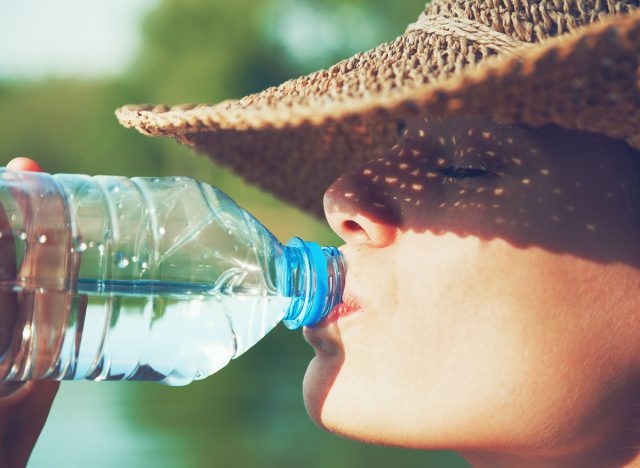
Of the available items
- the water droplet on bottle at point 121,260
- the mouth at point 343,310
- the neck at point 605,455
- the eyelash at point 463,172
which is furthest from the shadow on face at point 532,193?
the water droplet on bottle at point 121,260

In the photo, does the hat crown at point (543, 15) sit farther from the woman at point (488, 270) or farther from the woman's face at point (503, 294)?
the woman's face at point (503, 294)

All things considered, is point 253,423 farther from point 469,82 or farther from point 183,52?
point 183,52

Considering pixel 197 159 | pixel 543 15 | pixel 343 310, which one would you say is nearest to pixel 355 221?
pixel 343 310

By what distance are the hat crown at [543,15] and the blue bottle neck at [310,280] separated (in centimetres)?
32

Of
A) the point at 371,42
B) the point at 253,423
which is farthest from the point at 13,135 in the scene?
the point at 253,423

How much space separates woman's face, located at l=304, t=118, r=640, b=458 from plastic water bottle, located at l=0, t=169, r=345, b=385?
16cm

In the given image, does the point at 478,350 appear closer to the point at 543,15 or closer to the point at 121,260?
the point at 543,15

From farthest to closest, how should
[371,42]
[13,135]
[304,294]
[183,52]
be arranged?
[13,135] < [183,52] < [371,42] < [304,294]

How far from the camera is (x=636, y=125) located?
0.89 metres

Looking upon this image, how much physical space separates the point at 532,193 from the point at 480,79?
267 millimetres

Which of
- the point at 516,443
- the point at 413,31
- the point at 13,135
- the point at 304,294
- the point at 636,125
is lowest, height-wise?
the point at 516,443

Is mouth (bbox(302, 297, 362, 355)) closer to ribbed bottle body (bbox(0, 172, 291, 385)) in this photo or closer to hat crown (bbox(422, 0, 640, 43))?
ribbed bottle body (bbox(0, 172, 291, 385))

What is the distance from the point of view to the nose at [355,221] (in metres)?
1.05

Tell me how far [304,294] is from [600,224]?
0.36 m
